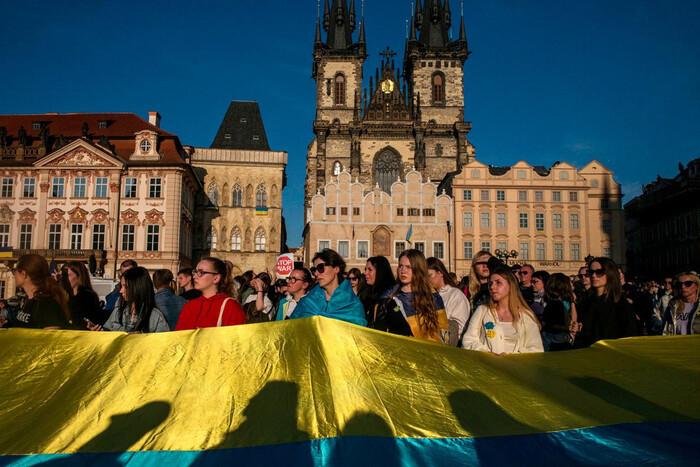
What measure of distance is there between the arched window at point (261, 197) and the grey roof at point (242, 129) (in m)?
4.15

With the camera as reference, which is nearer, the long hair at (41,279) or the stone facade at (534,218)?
the long hair at (41,279)

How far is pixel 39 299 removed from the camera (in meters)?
5.38

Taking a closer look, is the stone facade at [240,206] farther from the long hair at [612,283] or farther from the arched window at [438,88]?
the long hair at [612,283]

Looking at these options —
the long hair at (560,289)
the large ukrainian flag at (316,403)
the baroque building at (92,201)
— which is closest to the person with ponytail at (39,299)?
the large ukrainian flag at (316,403)

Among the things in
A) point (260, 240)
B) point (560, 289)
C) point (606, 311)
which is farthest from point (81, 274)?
point (260, 240)

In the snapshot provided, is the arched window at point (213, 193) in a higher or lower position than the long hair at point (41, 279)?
higher

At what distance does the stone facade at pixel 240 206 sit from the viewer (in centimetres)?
5181

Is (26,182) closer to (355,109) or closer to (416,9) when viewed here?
(355,109)

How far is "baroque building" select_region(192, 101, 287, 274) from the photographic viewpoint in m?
51.8

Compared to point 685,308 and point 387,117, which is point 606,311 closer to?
point 685,308

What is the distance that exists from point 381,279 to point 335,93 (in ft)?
203

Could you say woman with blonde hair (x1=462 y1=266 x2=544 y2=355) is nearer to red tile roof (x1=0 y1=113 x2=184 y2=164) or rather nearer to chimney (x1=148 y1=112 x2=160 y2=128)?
red tile roof (x1=0 y1=113 x2=184 y2=164)

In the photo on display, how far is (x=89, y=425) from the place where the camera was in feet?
12.4

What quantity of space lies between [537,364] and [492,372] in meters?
0.72
